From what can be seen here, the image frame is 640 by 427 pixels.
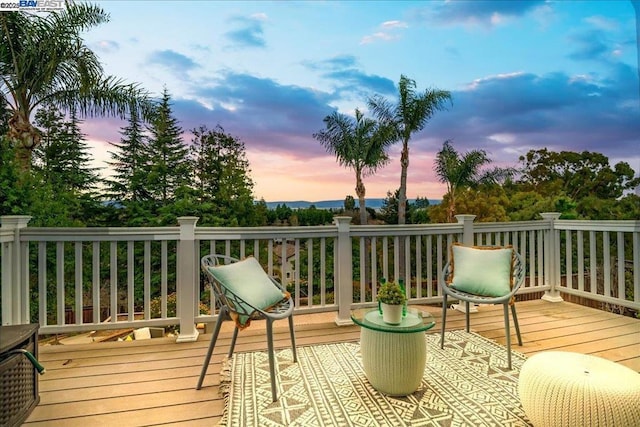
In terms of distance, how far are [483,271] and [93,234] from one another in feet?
10.8

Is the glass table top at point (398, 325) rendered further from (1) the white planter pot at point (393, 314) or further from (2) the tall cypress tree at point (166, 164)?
(2) the tall cypress tree at point (166, 164)

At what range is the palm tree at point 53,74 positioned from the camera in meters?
6.00

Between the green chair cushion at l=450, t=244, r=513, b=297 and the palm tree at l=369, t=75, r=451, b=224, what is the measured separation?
9155 millimetres

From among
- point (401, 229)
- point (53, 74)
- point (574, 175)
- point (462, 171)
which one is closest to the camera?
point (401, 229)

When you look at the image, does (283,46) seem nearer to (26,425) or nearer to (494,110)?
(26,425)

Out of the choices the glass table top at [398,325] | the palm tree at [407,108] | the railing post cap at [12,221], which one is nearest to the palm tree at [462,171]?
the palm tree at [407,108]

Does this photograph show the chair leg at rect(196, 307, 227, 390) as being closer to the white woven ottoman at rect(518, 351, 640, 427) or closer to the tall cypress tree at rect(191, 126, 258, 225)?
the white woven ottoman at rect(518, 351, 640, 427)

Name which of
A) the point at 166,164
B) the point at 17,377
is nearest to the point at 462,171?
the point at 17,377

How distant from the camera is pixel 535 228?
163 inches

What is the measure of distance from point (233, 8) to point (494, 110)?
8.19 meters

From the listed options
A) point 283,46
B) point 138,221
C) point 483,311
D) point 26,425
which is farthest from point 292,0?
point 138,221

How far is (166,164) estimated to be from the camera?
14180 millimetres

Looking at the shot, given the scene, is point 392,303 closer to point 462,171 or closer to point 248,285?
point 248,285

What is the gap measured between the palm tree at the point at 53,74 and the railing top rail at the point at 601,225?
7.91m
